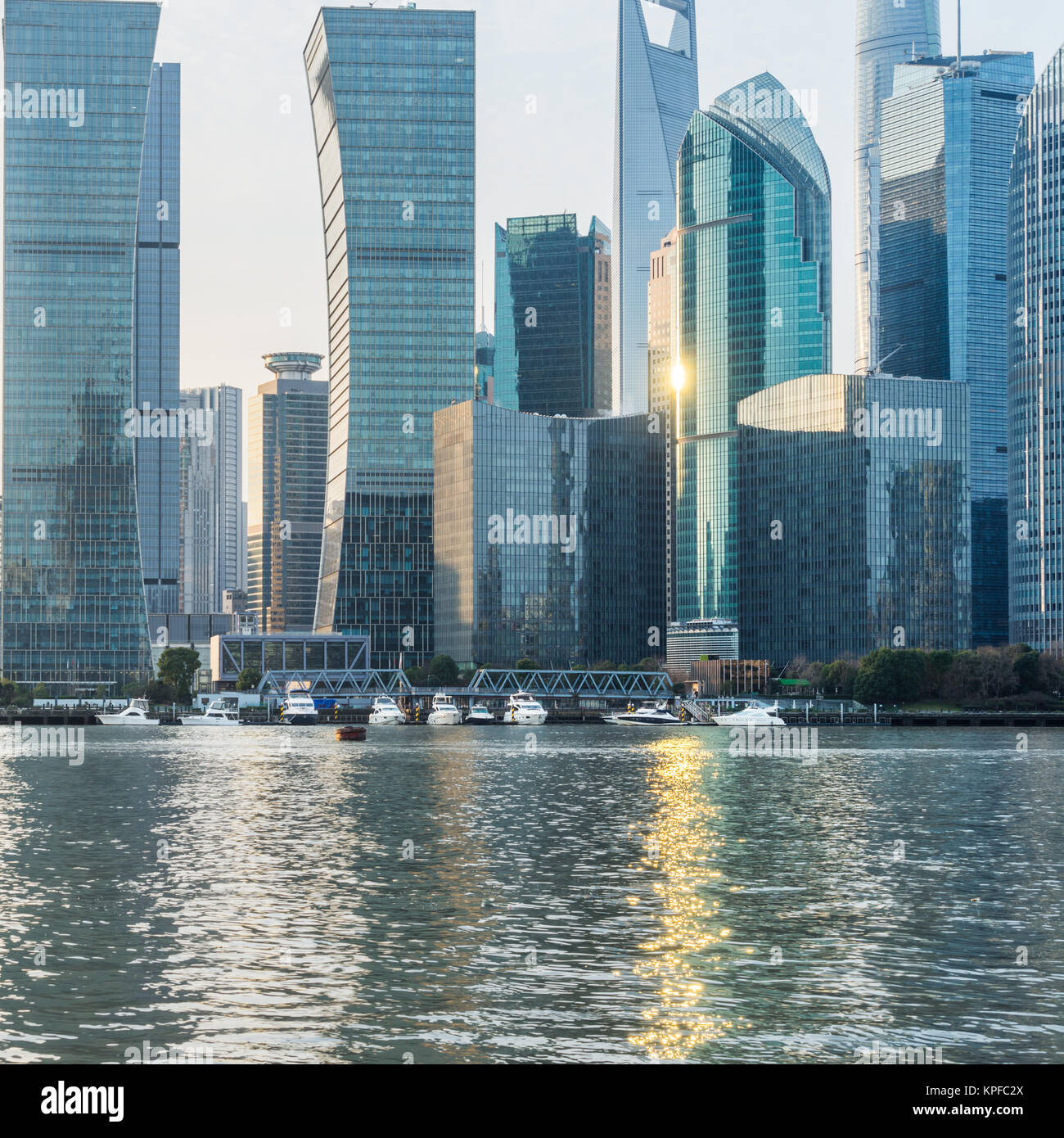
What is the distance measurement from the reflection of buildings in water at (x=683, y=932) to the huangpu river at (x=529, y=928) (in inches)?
5.8

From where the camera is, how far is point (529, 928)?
54094 millimetres

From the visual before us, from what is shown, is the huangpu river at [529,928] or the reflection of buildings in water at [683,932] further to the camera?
the reflection of buildings in water at [683,932]

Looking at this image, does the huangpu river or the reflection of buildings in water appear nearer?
the huangpu river

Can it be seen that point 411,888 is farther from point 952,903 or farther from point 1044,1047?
point 1044,1047

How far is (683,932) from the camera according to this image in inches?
2110

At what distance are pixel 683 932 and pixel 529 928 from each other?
17.2 ft

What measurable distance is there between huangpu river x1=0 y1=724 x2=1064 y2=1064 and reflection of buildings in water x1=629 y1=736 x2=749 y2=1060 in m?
0.15

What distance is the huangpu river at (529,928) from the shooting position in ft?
130

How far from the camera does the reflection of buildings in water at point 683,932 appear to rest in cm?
3991

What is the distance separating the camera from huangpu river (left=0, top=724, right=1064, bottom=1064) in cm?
3969

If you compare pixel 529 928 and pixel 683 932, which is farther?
pixel 529 928
